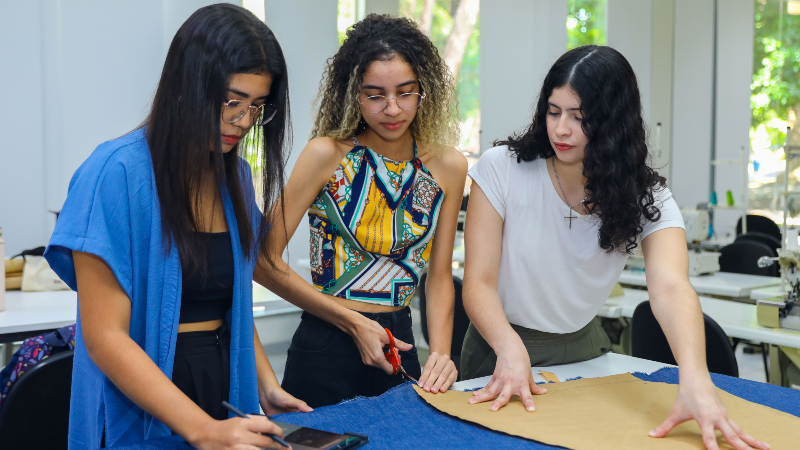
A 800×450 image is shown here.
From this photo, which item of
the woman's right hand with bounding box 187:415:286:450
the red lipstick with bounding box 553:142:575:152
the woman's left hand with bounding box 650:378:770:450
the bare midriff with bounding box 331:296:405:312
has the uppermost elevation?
the red lipstick with bounding box 553:142:575:152

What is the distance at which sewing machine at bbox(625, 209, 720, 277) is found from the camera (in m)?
3.55

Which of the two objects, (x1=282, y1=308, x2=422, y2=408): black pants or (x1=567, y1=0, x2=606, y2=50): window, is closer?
(x1=282, y1=308, x2=422, y2=408): black pants

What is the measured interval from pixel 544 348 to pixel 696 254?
8.12ft

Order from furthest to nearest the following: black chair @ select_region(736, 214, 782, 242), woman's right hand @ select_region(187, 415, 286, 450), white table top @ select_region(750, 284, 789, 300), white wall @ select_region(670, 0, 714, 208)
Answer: white wall @ select_region(670, 0, 714, 208), black chair @ select_region(736, 214, 782, 242), white table top @ select_region(750, 284, 789, 300), woman's right hand @ select_region(187, 415, 286, 450)

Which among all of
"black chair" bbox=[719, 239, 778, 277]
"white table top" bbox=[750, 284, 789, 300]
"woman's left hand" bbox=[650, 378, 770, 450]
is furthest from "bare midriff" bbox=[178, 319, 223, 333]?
"black chair" bbox=[719, 239, 778, 277]

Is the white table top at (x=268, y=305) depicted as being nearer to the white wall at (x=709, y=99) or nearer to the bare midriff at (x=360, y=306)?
the bare midriff at (x=360, y=306)

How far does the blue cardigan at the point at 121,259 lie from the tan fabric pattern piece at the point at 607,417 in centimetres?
51

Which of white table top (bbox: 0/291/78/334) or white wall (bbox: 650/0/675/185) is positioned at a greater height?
white wall (bbox: 650/0/675/185)

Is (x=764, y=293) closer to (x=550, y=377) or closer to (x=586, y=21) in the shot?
(x=550, y=377)

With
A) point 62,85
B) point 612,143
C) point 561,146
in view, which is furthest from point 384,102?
point 62,85

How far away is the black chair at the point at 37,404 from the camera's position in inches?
55.7

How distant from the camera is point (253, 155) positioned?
1259 mm

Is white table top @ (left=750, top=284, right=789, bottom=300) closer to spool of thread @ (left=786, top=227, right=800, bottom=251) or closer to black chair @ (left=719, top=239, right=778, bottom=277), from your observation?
spool of thread @ (left=786, top=227, right=800, bottom=251)

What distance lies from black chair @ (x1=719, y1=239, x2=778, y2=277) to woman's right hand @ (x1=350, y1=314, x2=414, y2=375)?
11.3ft
